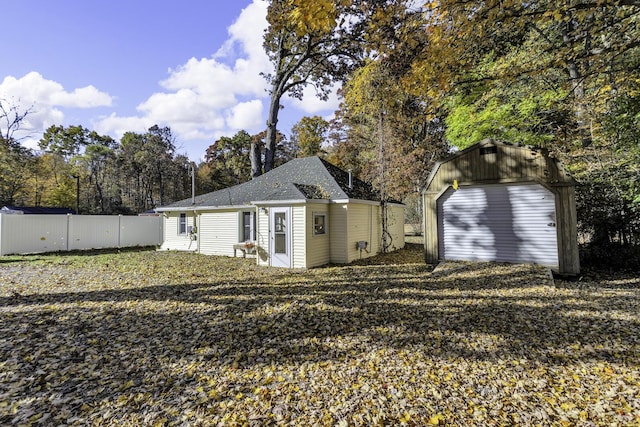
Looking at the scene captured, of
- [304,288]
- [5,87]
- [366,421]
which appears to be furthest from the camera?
[5,87]

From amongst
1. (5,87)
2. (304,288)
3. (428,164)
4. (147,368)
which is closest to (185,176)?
(5,87)

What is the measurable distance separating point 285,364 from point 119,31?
10.8 m

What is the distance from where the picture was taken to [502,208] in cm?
905

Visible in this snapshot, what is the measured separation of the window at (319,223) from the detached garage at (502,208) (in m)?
3.58

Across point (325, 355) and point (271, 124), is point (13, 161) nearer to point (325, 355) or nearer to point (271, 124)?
point (271, 124)

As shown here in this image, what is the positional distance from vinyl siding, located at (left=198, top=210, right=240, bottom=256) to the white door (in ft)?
9.36

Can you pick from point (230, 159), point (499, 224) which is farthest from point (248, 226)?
point (230, 159)

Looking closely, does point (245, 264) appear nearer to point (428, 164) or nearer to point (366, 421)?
point (366, 421)

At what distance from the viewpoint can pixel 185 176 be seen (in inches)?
1465

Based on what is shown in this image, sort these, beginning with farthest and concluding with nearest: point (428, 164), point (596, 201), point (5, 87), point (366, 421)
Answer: point (428, 164)
point (5, 87)
point (596, 201)
point (366, 421)

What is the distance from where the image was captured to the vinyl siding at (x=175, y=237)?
50.0 ft

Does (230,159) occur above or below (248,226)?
above

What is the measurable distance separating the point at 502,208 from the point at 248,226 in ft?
30.9

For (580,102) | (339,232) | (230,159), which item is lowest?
(339,232)
